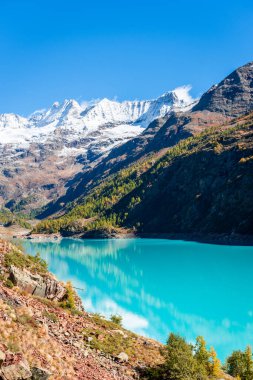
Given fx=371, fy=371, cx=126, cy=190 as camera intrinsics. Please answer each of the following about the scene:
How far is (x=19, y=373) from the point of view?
17406 millimetres

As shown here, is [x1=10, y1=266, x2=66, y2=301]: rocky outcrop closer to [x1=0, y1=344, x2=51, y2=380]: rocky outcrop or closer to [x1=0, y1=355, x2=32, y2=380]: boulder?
[x1=0, y1=344, x2=51, y2=380]: rocky outcrop

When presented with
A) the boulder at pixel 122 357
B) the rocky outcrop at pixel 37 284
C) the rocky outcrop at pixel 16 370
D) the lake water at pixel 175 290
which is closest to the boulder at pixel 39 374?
the rocky outcrop at pixel 16 370

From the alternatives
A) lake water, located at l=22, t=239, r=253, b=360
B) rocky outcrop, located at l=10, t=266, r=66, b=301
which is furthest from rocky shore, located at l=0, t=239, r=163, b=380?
lake water, located at l=22, t=239, r=253, b=360

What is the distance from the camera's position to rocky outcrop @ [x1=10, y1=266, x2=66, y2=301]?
1344 inches

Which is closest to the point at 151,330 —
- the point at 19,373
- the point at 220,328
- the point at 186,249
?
the point at 220,328

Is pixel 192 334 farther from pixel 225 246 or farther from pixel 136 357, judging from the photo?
pixel 225 246

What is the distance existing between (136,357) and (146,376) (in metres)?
2.61

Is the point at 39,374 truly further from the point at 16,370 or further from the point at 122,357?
the point at 122,357

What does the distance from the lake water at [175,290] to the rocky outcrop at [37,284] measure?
24097 mm

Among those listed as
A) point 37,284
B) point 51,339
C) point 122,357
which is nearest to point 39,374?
point 51,339

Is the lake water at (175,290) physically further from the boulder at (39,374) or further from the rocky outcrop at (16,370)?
the rocky outcrop at (16,370)

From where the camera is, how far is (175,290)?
90.0m

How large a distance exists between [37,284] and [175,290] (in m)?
59.7

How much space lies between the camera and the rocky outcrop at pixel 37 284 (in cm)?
3412
